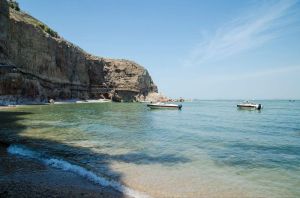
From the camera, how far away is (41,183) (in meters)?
10.6

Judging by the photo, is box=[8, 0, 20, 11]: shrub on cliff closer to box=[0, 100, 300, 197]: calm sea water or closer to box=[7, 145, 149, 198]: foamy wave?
box=[0, 100, 300, 197]: calm sea water

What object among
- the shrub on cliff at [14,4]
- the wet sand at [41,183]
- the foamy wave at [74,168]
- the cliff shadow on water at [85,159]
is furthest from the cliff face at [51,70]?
the wet sand at [41,183]

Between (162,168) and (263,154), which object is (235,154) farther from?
(162,168)

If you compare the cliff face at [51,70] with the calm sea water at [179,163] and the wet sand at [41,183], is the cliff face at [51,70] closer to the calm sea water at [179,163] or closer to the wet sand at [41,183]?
the calm sea water at [179,163]

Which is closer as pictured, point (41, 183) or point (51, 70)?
point (41, 183)

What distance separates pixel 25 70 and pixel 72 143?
71598 millimetres

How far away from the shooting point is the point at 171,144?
2175cm

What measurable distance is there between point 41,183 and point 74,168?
2.49 metres

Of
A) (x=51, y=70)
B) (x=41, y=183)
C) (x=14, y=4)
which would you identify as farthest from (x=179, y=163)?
(x=14, y=4)

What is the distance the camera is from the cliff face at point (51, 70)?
245 feet

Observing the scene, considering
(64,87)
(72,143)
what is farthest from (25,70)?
(72,143)

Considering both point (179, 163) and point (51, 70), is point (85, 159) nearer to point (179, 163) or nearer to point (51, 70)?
point (179, 163)

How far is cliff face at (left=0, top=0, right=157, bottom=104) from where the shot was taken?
74750 mm

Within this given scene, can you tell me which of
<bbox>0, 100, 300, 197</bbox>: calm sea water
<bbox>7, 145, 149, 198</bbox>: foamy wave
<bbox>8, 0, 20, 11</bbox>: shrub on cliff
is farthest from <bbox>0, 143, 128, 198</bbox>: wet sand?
<bbox>8, 0, 20, 11</bbox>: shrub on cliff
